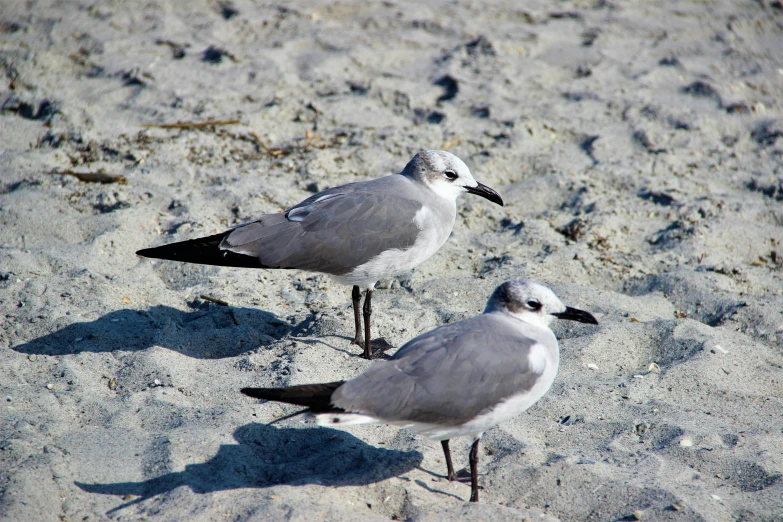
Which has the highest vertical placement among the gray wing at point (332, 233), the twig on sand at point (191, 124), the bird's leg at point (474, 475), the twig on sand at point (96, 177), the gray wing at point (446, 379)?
the gray wing at point (446, 379)

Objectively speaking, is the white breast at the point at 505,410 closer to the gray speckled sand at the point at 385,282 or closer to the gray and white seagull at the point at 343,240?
the gray speckled sand at the point at 385,282

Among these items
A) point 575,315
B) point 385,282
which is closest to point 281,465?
point 575,315

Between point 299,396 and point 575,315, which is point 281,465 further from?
point 575,315

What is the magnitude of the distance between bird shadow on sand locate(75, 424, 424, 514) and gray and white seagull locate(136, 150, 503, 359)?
87 centimetres

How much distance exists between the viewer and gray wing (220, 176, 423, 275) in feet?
14.0

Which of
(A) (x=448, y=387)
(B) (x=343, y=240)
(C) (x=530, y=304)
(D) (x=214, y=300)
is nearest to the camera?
(A) (x=448, y=387)

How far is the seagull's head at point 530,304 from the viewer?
3.46 metres

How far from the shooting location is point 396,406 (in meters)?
3.01

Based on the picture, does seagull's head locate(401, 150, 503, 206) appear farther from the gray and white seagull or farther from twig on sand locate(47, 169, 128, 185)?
twig on sand locate(47, 169, 128, 185)

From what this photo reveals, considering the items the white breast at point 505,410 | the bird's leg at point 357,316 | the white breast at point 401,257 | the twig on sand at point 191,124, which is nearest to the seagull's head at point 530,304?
the white breast at point 505,410

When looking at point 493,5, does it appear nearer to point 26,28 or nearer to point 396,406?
point 26,28

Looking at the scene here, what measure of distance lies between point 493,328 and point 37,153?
455 cm

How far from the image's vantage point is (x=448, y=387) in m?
3.08

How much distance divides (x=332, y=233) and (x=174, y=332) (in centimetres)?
111
